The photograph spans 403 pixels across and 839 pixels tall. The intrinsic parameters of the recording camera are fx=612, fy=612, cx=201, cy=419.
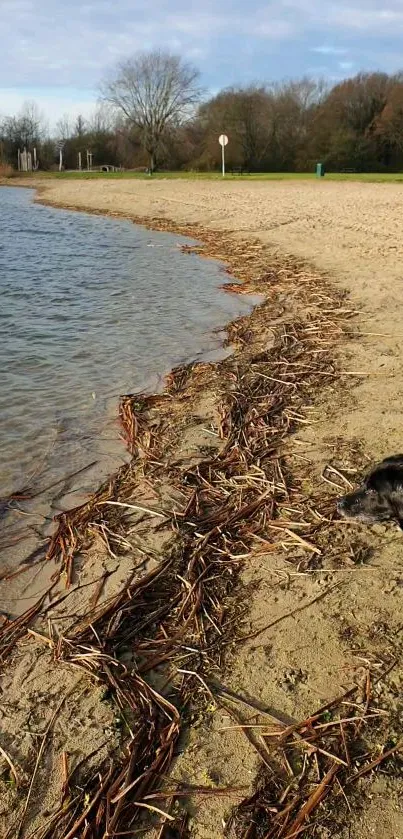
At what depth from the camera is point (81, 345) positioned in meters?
8.08

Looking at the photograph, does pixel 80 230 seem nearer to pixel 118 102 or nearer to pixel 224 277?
pixel 224 277

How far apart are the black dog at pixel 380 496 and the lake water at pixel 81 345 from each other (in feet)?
6.48

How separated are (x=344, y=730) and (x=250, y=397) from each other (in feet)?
12.0

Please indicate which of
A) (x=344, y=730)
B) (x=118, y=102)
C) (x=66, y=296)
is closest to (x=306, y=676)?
(x=344, y=730)

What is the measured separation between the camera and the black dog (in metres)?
3.30

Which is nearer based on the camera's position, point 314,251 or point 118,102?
point 314,251

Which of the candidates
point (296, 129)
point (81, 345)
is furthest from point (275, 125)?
point (81, 345)

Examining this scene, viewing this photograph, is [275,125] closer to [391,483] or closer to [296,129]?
[296,129]

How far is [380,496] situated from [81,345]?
554cm

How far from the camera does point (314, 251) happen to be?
1369cm

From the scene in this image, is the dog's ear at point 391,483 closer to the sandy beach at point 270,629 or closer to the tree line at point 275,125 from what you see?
the sandy beach at point 270,629

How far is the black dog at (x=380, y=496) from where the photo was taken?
330 centimetres

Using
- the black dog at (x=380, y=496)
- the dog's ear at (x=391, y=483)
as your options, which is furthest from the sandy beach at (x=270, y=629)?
the dog's ear at (x=391, y=483)

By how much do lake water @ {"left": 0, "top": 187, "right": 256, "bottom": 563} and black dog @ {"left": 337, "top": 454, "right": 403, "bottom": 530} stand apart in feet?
6.48
